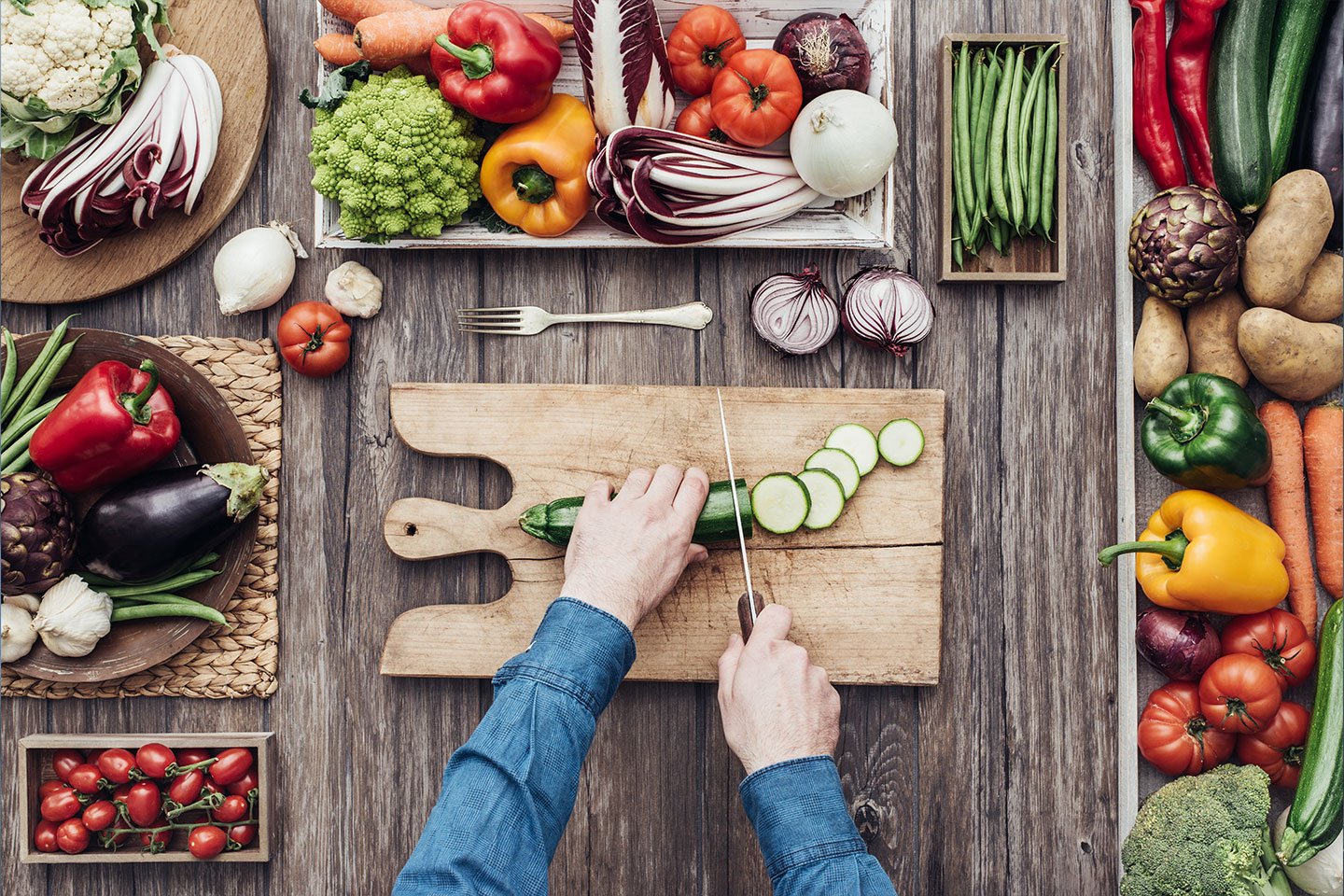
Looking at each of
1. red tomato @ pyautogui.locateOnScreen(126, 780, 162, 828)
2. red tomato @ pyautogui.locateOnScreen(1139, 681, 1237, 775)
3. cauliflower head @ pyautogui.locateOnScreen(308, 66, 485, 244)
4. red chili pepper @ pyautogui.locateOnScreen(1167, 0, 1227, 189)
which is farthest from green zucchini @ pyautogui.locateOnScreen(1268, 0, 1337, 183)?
red tomato @ pyautogui.locateOnScreen(126, 780, 162, 828)

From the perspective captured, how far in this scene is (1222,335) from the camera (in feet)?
6.32

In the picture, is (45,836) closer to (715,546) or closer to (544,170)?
(715,546)

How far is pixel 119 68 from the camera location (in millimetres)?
1840

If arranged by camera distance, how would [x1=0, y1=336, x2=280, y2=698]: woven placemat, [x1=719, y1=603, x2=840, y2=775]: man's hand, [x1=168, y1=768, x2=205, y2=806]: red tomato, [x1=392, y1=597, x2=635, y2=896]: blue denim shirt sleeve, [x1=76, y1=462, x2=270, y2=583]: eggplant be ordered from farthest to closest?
[x1=0, y1=336, x2=280, y2=698]: woven placemat, [x1=168, y1=768, x2=205, y2=806]: red tomato, [x1=76, y1=462, x2=270, y2=583]: eggplant, [x1=719, y1=603, x2=840, y2=775]: man's hand, [x1=392, y1=597, x2=635, y2=896]: blue denim shirt sleeve

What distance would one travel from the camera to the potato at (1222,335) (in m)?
1.93

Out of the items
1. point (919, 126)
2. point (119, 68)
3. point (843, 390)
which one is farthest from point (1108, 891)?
point (119, 68)

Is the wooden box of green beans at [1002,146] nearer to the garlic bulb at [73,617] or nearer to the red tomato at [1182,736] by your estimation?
the red tomato at [1182,736]

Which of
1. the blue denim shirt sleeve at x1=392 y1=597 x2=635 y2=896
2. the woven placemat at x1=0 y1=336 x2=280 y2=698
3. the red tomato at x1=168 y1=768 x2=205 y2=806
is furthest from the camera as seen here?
the woven placemat at x1=0 y1=336 x2=280 y2=698

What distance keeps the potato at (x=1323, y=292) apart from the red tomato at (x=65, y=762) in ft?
9.75

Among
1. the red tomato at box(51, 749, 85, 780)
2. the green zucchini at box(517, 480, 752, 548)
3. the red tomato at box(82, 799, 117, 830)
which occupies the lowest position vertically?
the red tomato at box(82, 799, 117, 830)

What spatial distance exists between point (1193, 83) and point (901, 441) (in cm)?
109

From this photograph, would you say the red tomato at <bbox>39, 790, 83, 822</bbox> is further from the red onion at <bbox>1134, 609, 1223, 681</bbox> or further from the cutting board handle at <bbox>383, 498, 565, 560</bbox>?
the red onion at <bbox>1134, 609, 1223, 681</bbox>

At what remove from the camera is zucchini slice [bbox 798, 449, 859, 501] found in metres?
1.92

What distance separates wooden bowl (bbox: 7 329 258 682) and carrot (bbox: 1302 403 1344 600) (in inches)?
96.9
